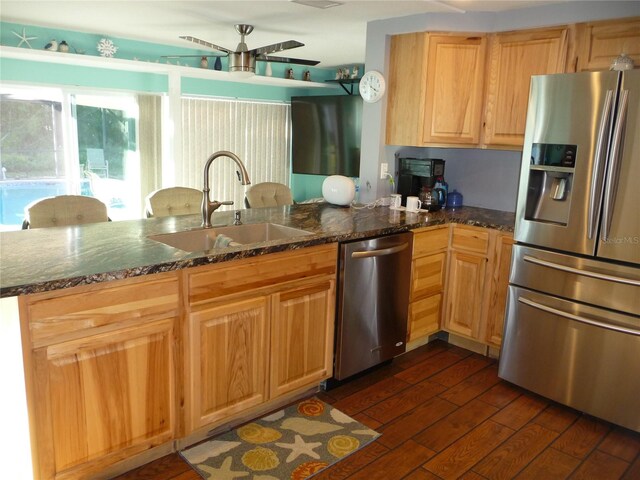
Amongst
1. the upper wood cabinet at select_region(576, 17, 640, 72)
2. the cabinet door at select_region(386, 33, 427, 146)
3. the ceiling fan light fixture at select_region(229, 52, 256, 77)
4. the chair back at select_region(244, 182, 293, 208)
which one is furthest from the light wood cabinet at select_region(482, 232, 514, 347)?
the ceiling fan light fixture at select_region(229, 52, 256, 77)

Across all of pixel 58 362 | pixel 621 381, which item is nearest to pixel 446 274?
pixel 621 381

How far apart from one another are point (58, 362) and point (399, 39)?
3067 mm

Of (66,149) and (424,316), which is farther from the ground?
(66,149)

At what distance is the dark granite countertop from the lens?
1.84 metres

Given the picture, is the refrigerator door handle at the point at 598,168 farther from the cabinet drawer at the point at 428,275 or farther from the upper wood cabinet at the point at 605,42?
the cabinet drawer at the point at 428,275

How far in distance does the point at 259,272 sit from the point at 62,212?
1.44 meters

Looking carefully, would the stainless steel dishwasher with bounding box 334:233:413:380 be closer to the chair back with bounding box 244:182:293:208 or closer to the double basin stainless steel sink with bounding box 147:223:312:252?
the double basin stainless steel sink with bounding box 147:223:312:252

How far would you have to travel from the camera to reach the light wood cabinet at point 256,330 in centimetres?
225

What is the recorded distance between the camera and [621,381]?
2600 millimetres

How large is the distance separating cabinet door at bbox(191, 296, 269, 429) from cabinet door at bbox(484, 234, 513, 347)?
5.46 feet

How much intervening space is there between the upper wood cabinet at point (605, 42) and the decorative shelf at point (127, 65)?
276 cm

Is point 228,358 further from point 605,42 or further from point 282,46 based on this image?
point 605,42

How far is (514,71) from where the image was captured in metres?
3.46

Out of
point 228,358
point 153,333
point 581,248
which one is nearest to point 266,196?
point 228,358
